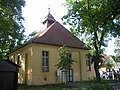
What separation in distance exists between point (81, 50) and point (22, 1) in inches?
420

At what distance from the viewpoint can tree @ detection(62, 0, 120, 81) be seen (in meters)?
16.1

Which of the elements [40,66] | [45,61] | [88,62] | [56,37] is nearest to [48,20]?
[56,37]

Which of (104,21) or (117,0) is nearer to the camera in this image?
(117,0)

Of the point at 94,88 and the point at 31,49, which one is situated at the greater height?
the point at 31,49

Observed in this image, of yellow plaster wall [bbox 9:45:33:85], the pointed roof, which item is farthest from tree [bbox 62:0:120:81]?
yellow plaster wall [bbox 9:45:33:85]

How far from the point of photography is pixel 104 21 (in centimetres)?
1609

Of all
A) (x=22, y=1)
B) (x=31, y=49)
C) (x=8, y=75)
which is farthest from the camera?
(x=22, y=1)

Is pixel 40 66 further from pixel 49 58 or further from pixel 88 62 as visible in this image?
pixel 88 62

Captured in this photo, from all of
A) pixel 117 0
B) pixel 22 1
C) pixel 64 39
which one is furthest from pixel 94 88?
pixel 22 1

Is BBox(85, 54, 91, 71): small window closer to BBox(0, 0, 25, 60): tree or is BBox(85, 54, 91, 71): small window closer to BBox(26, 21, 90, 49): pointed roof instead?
BBox(26, 21, 90, 49): pointed roof

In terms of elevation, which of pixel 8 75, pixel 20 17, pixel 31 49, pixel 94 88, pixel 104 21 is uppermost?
pixel 20 17

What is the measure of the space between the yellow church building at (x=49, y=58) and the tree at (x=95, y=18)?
415cm

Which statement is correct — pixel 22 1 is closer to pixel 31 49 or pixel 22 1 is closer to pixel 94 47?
pixel 31 49

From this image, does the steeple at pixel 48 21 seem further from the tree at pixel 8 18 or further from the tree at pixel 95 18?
the tree at pixel 95 18
